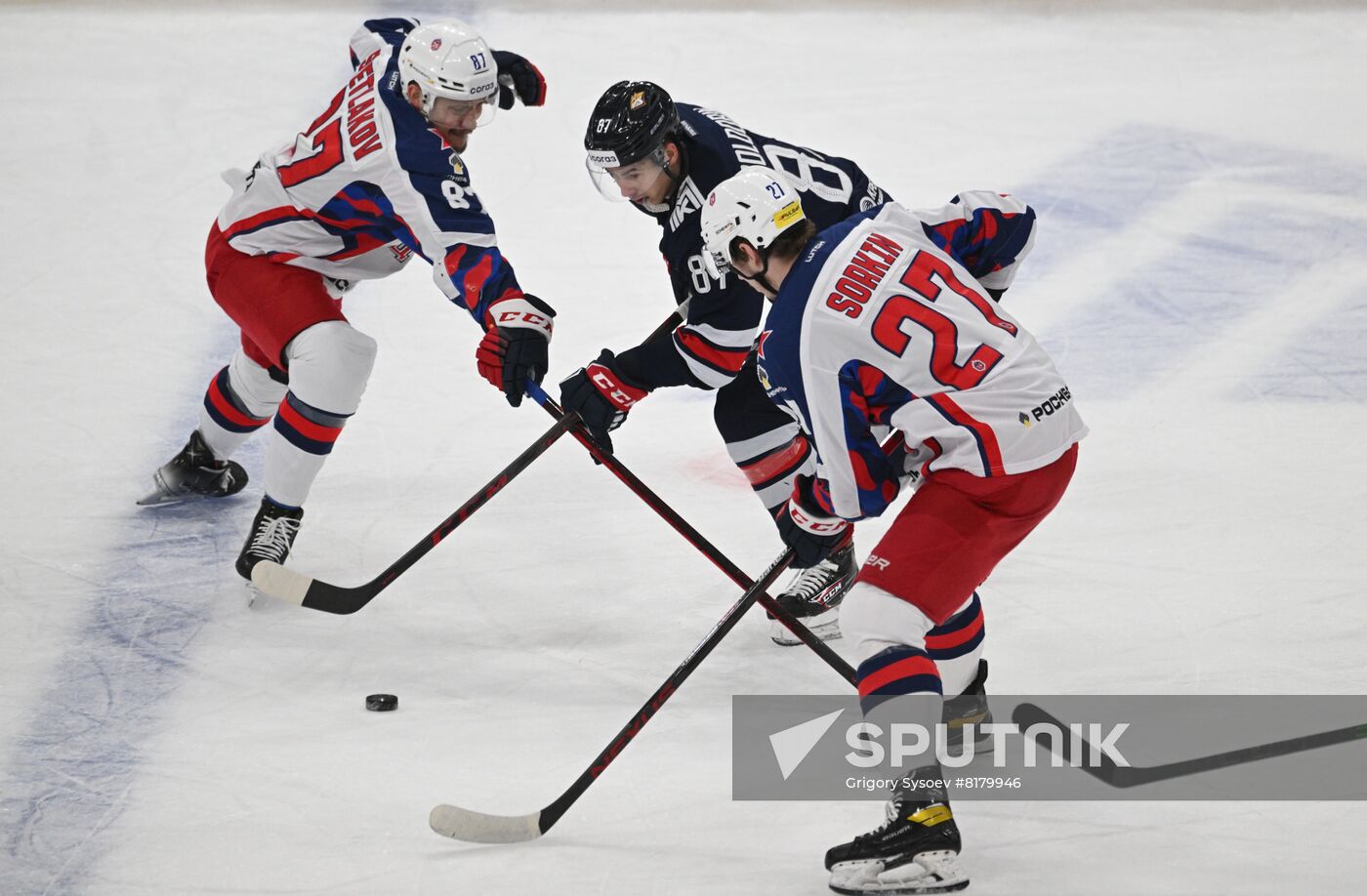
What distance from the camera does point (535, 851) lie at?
8.95 ft

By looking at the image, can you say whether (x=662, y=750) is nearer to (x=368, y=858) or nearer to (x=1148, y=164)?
(x=368, y=858)

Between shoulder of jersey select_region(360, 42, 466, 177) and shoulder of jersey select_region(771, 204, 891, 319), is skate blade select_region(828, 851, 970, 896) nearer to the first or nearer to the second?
shoulder of jersey select_region(771, 204, 891, 319)

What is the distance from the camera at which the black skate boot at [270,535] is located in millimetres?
3535

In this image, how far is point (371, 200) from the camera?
139 inches

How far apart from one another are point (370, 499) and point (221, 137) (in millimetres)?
2499

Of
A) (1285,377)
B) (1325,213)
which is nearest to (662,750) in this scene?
(1285,377)

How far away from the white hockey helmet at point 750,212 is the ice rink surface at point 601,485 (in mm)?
1005

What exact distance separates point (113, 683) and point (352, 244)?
3.64ft

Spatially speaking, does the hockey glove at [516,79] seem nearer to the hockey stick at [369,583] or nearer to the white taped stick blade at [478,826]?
the hockey stick at [369,583]

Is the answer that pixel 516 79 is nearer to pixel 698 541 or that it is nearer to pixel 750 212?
pixel 698 541

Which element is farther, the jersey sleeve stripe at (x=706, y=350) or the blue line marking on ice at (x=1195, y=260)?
the blue line marking on ice at (x=1195, y=260)

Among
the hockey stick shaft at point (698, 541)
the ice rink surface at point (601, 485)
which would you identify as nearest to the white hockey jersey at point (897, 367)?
the hockey stick shaft at point (698, 541)

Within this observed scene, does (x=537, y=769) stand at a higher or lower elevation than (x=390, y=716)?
higher

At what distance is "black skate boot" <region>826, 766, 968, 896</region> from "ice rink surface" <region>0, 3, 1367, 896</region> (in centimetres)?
8
